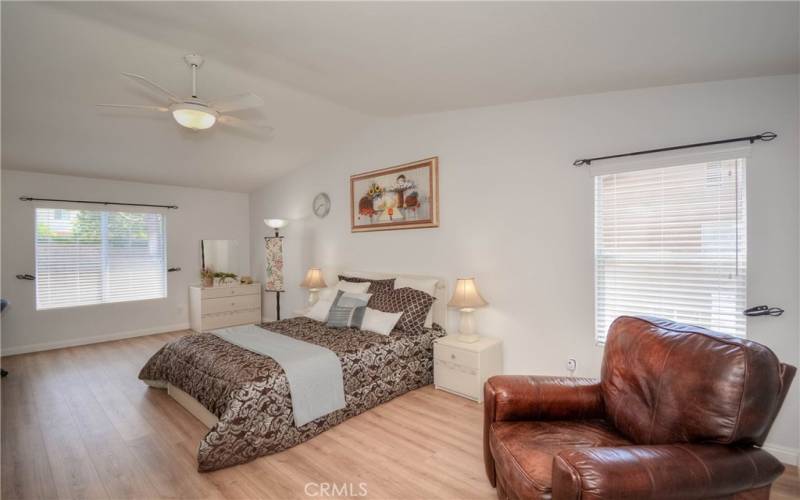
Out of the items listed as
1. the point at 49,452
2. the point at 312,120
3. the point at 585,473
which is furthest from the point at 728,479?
the point at 312,120

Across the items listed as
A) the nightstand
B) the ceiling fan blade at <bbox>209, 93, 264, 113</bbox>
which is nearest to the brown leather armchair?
Answer: the nightstand

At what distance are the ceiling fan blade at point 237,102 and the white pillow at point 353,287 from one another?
219 centimetres

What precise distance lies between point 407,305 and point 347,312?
606mm

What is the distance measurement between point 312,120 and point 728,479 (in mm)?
4276

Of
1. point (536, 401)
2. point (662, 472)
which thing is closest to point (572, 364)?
point (536, 401)

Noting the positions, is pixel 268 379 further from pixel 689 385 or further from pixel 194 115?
pixel 689 385

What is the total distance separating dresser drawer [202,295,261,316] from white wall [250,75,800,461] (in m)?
2.41

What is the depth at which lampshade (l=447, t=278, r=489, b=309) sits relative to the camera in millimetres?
3189

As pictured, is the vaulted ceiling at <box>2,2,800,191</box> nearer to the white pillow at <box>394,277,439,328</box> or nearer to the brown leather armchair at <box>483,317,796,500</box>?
the brown leather armchair at <box>483,317,796,500</box>

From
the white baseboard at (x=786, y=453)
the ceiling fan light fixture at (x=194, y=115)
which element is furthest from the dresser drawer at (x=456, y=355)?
the ceiling fan light fixture at (x=194, y=115)

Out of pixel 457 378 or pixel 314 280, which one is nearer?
pixel 457 378

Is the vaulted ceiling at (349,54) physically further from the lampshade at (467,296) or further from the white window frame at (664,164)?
the lampshade at (467,296)

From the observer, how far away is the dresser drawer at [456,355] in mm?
3051

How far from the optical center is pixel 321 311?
12.8ft
